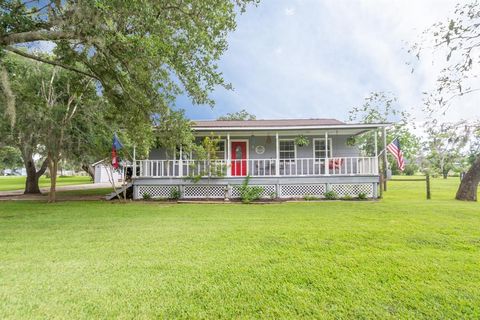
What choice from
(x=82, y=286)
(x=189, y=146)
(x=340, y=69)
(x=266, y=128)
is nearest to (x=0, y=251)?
(x=82, y=286)

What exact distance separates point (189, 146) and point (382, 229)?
6291mm

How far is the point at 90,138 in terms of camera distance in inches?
530

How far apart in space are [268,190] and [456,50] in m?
8.22

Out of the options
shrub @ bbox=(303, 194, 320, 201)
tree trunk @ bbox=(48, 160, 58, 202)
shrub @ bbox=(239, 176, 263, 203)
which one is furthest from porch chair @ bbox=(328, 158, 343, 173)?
tree trunk @ bbox=(48, 160, 58, 202)

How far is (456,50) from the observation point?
8664 mm

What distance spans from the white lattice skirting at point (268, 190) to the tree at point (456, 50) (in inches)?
175

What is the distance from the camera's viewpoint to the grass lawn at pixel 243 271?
8.38 feet

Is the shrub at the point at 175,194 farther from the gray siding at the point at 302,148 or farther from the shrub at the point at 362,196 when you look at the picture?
the shrub at the point at 362,196

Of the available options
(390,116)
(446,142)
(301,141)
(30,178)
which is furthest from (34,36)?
(390,116)

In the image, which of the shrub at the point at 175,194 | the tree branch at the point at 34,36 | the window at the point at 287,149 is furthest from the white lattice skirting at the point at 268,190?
the tree branch at the point at 34,36

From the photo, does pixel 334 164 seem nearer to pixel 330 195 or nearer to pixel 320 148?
pixel 330 195

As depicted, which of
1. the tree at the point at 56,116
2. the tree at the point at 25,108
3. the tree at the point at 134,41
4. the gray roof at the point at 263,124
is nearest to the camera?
the tree at the point at 134,41

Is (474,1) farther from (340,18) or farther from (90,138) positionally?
(90,138)

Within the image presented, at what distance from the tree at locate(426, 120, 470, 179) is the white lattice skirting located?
3458 mm
